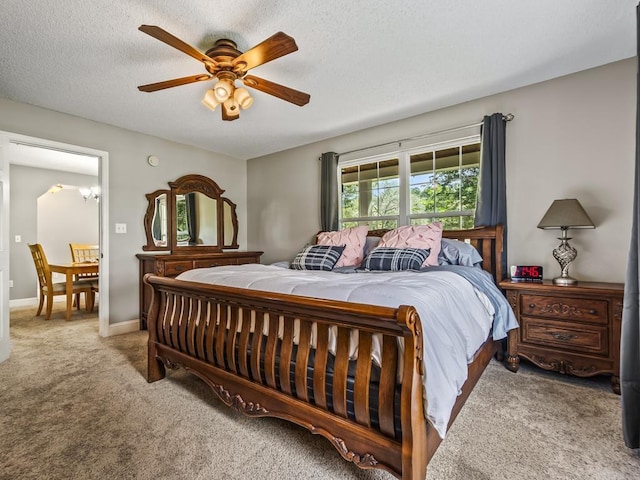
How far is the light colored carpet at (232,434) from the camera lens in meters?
1.41

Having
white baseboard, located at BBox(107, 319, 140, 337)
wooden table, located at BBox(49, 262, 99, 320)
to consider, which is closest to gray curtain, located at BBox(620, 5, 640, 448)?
white baseboard, located at BBox(107, 319, 140, 337)

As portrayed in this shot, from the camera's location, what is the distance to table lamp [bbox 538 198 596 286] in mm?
2297

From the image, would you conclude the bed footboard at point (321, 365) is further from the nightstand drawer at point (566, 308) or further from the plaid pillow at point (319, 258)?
the nightstand drawer at point (566, 308)

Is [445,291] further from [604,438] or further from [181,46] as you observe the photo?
[181,46]

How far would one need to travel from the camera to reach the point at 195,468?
143cm

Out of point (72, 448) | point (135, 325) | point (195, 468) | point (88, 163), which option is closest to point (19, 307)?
point (88, 163)

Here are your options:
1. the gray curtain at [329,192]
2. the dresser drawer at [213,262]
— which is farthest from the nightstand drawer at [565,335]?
the dresser drawer at [213,262]

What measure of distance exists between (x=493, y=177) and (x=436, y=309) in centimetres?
196

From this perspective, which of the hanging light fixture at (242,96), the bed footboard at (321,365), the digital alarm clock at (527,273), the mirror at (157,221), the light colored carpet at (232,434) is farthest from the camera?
the mirror at (157,221)

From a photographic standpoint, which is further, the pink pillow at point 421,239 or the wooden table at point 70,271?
the wooden table at point 70,271

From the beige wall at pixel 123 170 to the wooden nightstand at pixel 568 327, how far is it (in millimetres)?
3993

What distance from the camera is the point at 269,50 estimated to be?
5.84ft

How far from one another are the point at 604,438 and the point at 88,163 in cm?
677

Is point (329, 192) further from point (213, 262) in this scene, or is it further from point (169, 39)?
point (169, 39)
